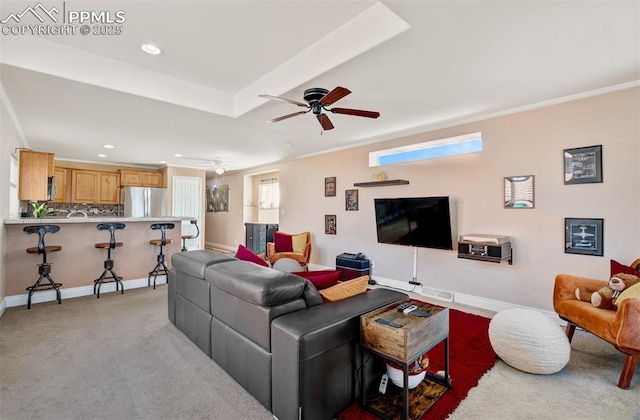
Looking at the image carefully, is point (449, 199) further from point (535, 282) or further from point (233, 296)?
point (233, 296)

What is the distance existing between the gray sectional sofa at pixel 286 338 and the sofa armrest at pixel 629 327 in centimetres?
143

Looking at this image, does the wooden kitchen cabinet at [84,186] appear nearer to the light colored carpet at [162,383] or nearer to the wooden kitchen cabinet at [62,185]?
→ the wooden kitchen cabinet at [62,185]

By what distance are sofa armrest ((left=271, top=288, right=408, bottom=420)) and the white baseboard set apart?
3978 millimetres

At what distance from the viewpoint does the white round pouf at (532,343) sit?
2.13 m

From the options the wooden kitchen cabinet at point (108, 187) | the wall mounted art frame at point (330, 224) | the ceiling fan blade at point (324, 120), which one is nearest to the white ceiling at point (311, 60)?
the ceiling fan blade at point (324, 120)

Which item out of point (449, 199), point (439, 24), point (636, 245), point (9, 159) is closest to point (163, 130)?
point (9, 159)

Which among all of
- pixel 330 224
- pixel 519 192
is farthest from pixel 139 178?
pixel 519 192

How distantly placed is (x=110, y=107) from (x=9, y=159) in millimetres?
1704

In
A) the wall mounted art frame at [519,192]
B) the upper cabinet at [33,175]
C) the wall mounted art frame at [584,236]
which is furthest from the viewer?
the upper cabinet at [33,175]

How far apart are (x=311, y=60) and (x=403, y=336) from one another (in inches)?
92.0

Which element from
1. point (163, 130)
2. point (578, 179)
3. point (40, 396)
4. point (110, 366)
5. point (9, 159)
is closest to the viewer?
point (40, 396)

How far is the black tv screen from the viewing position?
384 cm

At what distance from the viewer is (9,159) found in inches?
148

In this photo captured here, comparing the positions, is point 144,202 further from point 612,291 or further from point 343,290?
point 612,291
